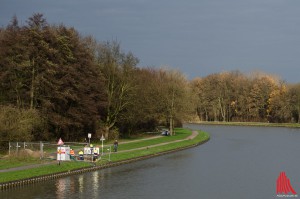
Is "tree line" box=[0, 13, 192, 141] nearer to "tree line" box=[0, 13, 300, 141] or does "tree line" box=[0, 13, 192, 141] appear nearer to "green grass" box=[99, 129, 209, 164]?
"tree line" box=[0, 13, 300, 141]

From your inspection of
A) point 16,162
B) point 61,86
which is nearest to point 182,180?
point 16,162

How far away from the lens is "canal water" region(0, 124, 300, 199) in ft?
109

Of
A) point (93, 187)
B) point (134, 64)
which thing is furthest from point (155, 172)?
point (134, 64)

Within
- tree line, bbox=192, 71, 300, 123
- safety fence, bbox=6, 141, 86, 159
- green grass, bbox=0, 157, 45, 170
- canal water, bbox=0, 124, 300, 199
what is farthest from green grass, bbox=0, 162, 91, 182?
tree line, bbox=192, 71, 300, 123

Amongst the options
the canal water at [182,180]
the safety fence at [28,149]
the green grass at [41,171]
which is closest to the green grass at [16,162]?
the safety fence at [28,149]

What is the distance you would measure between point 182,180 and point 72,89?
2712cm

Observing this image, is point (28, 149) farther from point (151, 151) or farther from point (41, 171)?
point (151, 151)

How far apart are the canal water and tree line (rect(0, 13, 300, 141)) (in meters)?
12.3

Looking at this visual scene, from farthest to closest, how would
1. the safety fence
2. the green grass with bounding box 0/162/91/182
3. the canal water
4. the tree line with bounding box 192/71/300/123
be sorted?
the tree line with bounding box 192/71/300/123 < the safety fence < the green grass with bounding box 0/162/91/182 < the canal water

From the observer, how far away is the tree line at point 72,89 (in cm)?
5591

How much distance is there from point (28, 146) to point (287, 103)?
11530 cm

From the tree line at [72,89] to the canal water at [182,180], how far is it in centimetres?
1229

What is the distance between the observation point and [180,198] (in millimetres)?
32312

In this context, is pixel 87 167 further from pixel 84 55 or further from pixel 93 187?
pixel 84 55
